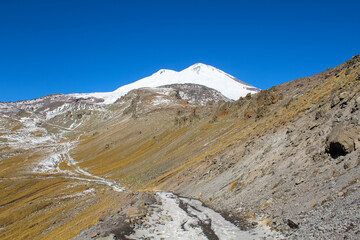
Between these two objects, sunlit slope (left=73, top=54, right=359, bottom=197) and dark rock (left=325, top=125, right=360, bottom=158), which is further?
sunlit slope (left=73, top=54, right=359, bottom=197)

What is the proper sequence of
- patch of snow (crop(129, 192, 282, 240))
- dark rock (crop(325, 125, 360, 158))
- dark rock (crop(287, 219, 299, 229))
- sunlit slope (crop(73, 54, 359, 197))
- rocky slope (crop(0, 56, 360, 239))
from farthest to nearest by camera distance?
sunlit slope (crop(73, 54, 359, 197))
dark rock (crop(325, 125, 360, 158))
patch of snow (crop(129, 192, 282, 240))
rocky slope (crop(0, 56, 360, 239))
dark rock (crop(287, 219, 299, 229))

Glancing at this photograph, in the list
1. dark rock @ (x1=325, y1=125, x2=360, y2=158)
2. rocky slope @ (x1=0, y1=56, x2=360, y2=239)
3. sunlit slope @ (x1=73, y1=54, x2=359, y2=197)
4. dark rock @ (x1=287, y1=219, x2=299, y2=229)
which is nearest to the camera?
dark rock @ (x1=287, y1=219, x2=299, y2=229)

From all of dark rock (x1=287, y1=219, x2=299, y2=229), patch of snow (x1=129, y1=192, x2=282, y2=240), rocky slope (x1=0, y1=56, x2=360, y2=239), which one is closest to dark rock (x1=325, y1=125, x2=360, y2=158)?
rocky slope (x1=0, y1=56, x2=360, y2=239)

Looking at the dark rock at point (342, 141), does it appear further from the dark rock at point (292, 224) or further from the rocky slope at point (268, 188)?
the dark rock at point (292, 224)

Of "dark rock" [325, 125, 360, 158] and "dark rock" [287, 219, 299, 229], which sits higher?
"dark rock" [325, 125, 360, 158]

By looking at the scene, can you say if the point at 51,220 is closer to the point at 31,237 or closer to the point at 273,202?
the point at 31,237

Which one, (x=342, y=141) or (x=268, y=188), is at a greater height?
(x=342, y=141)

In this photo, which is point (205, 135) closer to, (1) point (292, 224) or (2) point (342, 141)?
(2) point (342, 141)

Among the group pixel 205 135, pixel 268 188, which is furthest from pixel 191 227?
pixel 205 135

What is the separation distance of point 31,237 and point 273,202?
146ft

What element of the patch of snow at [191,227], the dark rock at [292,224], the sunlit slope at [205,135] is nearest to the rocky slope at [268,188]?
the dark rock at [292,224]

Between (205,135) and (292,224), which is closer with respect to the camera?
(292,224)

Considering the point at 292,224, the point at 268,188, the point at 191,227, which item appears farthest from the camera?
the point at 268,188

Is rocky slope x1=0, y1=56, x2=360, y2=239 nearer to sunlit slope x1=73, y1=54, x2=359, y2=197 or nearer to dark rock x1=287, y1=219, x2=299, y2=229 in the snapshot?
dark rock x1=287, y1=219, x2=299, y2=229
